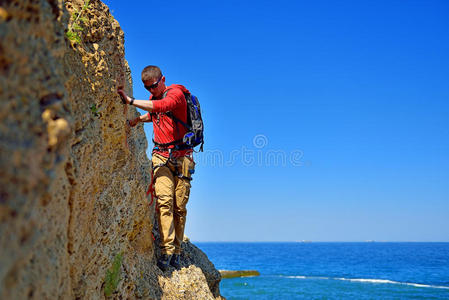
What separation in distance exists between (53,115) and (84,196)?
4.14ft

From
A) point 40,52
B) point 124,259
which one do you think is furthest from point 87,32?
point 124,259

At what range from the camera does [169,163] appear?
593cm

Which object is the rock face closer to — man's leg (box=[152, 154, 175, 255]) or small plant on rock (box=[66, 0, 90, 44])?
small plant on rock (box=[66, 0, 90, 44])

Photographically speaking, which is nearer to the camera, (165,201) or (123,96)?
(123,96)

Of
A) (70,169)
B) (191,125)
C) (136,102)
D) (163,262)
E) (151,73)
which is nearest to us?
(70,169)

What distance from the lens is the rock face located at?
7.29 ft

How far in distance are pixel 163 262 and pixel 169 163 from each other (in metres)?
1.56

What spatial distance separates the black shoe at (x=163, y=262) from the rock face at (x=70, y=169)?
11 cm

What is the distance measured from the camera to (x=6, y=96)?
87.3 inches

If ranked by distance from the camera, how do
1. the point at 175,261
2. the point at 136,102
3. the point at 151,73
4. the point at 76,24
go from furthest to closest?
the point at 175,261, the point at 151,73, the point at 136,102, the point at 76,24

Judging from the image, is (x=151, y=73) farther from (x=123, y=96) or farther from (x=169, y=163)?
(x=169, y=163)

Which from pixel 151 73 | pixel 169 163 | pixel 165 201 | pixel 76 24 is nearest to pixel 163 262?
pixel 165 201

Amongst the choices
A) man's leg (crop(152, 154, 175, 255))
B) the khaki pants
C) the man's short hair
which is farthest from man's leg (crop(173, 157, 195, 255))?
the man's short hair

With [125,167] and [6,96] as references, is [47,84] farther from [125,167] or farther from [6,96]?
[125,167]
